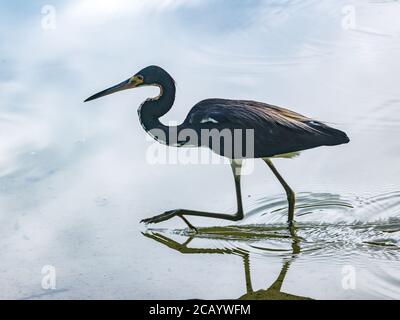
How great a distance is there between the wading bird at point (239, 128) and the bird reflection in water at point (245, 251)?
0.10 m

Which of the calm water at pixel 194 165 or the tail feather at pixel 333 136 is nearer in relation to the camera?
the calm water at pixel 194 165

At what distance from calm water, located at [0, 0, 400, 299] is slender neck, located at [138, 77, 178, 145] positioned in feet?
1.21

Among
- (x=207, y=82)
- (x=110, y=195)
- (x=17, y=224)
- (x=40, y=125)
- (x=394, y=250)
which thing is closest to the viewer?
(x=394, y=250)

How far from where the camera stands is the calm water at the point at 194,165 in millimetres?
5625

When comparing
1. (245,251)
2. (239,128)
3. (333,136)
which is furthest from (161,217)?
(333,136)

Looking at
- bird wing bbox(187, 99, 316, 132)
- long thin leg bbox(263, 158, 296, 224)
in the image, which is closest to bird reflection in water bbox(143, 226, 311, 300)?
long thin leg bbox(263, 158, 296, 224)

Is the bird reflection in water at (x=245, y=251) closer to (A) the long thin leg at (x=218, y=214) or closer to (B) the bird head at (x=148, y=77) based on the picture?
(A) the long thin leg at (x=218, y=214)

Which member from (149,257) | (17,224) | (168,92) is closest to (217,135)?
(168,92)

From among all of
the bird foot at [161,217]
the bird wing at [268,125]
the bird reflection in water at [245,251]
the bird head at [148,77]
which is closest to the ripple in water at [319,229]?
the bird reflection in water at [245,251]

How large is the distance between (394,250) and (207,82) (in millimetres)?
2872

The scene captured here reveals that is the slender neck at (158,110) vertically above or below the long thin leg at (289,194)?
above

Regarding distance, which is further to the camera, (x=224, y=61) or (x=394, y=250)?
(x=224, y=61)
